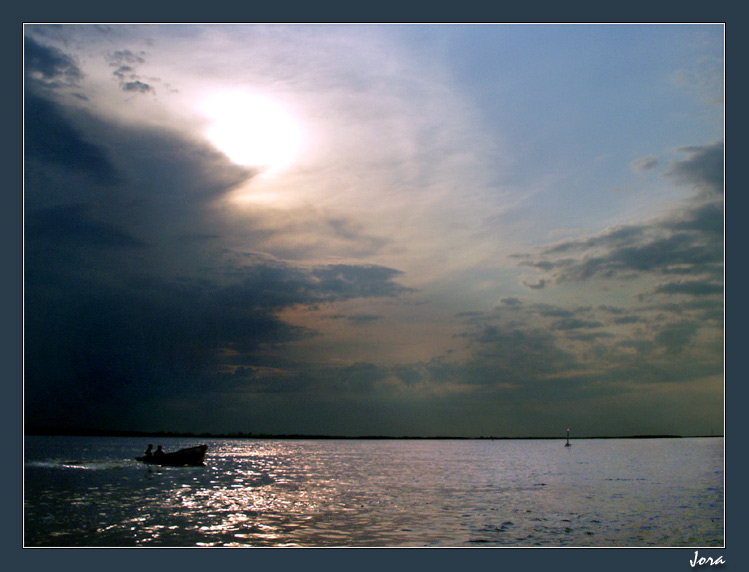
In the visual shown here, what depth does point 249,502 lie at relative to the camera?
119 ft

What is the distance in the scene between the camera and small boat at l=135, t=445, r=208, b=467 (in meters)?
67.8

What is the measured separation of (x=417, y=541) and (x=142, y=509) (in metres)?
17.5

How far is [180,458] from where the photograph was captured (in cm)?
7050

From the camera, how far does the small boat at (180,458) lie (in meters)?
67.8

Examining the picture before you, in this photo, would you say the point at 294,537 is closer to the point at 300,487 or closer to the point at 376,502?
the point at 376,502
